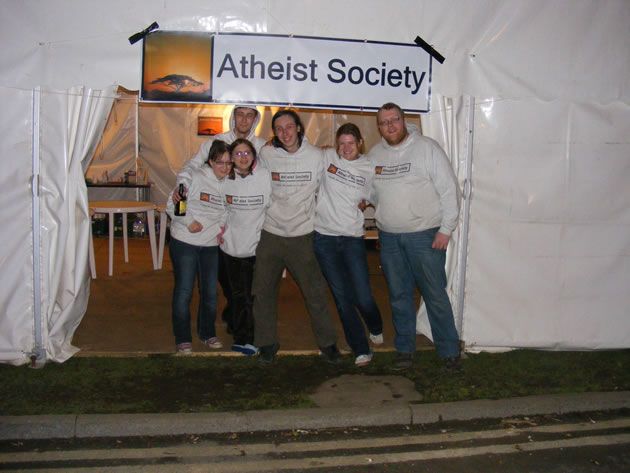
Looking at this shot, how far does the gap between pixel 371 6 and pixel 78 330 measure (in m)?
4.14

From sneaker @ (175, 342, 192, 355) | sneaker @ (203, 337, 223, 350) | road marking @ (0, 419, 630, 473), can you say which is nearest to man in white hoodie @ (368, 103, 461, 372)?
road marking @ (0, 419, 630, 473)

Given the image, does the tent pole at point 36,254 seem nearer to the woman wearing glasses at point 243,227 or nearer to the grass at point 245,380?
the grass at point 245,380

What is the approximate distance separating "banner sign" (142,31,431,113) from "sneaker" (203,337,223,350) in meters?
2.19

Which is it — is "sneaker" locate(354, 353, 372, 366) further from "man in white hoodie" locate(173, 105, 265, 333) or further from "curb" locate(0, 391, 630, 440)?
"man in white hoodie" locate(173, 105, 265, 333)

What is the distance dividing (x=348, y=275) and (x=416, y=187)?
0.94 m

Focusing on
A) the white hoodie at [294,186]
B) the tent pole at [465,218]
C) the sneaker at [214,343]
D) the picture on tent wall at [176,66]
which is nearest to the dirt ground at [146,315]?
the sneaker at [214,343]

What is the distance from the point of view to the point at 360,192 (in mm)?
5418

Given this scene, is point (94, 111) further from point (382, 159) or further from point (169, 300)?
Answer: point (169, 300)

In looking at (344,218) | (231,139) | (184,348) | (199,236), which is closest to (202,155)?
(231,139)

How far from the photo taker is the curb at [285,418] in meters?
4.38

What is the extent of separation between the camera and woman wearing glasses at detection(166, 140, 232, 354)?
5.58 meters

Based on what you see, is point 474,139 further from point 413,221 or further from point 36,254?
point 36,254

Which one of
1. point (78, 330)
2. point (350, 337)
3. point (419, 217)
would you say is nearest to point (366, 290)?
point (350, 337)

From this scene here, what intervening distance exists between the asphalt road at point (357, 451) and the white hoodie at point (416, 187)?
1617mm
